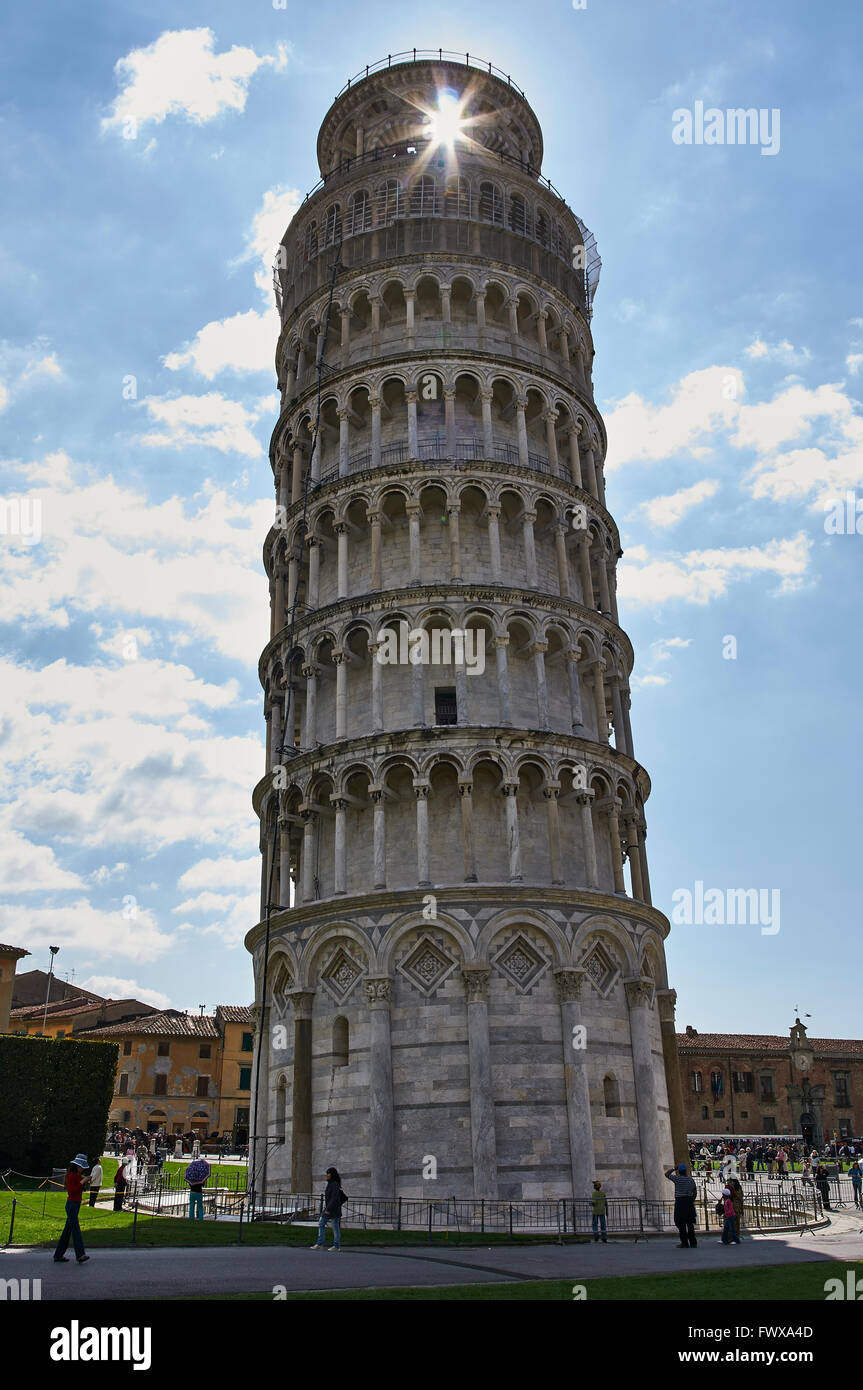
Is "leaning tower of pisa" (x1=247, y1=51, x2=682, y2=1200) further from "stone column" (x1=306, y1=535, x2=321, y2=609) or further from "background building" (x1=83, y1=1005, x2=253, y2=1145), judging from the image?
"background building" (x1=83, y1=1005, x2=253, y2=1145)

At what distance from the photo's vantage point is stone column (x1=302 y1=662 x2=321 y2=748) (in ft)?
117

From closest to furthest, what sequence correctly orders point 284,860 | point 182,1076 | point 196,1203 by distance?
point 196,1203 → point 284,860 → point 182,1076

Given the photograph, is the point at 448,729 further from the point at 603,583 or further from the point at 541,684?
the point at 603,583

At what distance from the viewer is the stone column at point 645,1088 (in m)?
29.7

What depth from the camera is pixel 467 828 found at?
31.3 m

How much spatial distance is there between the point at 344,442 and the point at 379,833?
1428 cm

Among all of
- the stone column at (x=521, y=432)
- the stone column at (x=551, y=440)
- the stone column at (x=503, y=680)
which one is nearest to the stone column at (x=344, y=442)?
the stone column at (x=521, y=432)

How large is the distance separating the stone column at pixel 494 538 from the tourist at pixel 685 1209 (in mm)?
18339

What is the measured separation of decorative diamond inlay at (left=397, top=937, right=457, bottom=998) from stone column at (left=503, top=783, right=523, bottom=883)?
2.81 meters

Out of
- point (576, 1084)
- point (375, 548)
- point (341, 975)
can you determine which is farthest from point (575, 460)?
point (576, 1084)

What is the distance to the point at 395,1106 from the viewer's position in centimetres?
2898

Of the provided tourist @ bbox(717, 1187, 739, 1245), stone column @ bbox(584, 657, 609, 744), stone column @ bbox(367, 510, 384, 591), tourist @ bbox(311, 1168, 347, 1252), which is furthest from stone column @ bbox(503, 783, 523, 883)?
tourist @ bbox(311, 1168, 347, 1252)
